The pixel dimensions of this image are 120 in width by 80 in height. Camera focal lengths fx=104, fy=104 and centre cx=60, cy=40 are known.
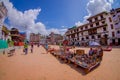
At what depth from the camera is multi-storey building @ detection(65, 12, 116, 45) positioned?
1544 inches

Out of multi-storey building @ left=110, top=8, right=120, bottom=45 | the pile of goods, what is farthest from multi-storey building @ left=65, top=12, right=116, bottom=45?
the pile of goods

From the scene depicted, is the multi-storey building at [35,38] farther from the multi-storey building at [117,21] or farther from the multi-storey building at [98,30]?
the multi-storey building at [117,21]

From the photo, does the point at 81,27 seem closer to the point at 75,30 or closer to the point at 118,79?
the point at 75,30

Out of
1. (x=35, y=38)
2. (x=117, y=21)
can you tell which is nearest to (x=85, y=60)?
(x=117, y=21)

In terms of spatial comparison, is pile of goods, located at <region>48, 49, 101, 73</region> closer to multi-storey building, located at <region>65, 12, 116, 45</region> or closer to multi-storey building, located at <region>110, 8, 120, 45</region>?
multi-storey building, located at <region>110, 8, 120, 45</region>

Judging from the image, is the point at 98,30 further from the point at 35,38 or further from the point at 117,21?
the point at 35,38

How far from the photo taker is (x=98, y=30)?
4391cm

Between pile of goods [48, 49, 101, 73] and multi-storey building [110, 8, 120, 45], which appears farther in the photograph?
multi-storey building [110, 8, 120, 45]

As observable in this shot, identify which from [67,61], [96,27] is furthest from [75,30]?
[67,61]

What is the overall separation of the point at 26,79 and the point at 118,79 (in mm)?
5554

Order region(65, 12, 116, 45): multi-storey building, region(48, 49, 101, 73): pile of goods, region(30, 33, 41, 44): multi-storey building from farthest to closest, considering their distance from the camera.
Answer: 1. region(30, 33, 41, 44): multi-storey building
2. region(65, 12, 116, 45): multi-storey building
3. region(48, 49, 101, 73): pile of goods

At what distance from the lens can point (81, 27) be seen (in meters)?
54.0

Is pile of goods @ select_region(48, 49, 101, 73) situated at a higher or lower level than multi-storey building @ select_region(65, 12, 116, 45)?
lower

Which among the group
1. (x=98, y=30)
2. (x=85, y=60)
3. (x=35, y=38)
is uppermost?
(x=35, y=38)
